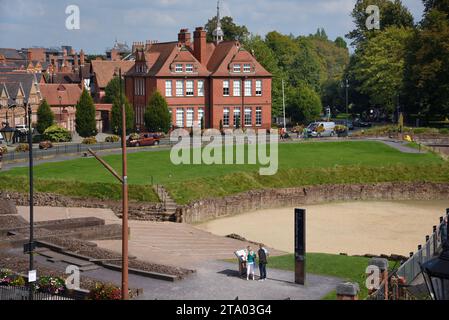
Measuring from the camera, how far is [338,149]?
240 ft

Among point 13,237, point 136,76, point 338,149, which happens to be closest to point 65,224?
point 13,237

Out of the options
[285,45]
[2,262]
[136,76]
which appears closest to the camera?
[2,262]

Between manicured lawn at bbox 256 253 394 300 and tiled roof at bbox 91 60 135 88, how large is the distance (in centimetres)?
7588

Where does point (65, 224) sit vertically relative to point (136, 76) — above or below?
below

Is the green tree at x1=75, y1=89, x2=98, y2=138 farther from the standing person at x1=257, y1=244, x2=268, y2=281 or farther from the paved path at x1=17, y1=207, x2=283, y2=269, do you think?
the standing person at x1=257, y1=244, x2=268, y2=281

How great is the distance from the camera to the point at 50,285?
28.3m

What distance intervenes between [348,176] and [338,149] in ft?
36.1

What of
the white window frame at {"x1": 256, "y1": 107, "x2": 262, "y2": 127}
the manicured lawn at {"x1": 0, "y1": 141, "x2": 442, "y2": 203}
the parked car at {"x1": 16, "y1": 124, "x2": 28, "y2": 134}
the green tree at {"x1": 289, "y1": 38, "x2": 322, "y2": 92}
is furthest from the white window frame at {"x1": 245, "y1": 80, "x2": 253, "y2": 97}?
the green tree at {"x1": 289, "y1": 38, "x2": 322, "y2": 92}

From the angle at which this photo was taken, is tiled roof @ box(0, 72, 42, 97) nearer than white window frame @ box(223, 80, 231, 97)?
No

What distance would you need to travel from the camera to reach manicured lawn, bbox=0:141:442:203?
5438 centimetres

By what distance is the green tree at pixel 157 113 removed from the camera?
272 ft

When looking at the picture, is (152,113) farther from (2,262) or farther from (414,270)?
(414,270)

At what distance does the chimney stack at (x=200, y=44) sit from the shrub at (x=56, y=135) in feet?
64.4

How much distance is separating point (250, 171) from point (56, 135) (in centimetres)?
2756
